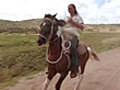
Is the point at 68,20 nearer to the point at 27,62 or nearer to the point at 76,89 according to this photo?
the point at 76,89

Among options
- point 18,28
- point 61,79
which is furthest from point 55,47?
point 18,28

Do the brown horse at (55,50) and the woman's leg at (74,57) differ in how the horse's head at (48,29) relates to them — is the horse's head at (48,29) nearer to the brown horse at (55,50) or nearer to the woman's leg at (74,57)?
the brown horse at (55,50)

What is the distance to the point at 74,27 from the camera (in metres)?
8.13

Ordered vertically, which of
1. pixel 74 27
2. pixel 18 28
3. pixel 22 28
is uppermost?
pixel 74 27

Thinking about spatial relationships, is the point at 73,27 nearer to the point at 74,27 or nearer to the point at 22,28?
the point at 74,27

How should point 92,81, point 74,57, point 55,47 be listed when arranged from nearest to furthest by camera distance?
point 55,47 → point 74,57 → point 92,81

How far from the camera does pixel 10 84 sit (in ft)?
35.7

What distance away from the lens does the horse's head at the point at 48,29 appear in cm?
693

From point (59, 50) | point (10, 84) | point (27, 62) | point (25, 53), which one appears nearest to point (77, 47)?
point (59, 50)

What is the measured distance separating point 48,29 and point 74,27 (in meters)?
1.23

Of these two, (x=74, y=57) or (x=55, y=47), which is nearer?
(x=55, y=47)

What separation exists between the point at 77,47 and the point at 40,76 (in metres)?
4.07

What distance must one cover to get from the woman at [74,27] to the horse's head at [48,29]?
528mm

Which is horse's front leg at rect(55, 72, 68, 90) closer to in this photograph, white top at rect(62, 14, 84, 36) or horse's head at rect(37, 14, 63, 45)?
horse's head at rect(37, 14, 63, 45)
